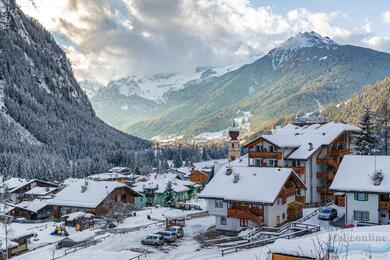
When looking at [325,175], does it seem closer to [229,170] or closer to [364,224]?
[229,170]

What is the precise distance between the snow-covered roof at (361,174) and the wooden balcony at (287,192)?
5.85 meters

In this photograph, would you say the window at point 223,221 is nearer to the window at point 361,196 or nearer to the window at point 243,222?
the window at point 243,222

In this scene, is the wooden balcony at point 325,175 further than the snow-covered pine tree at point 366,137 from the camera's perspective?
No

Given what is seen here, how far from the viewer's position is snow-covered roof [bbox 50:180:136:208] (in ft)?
254

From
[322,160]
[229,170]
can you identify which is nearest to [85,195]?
[229,170]

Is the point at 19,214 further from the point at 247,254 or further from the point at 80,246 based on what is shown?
the point at 247,254

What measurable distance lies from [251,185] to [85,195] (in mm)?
36990

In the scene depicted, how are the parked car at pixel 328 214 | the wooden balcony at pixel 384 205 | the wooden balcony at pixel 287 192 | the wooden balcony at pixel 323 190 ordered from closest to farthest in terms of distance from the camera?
the wooden balcony at pixel 384 205 < the parked car at pixel 328 214 < the wooden balcony at pixel 287 192 < the wooden balcony at pixel 323 190

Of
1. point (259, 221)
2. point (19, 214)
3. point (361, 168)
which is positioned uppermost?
point (361, 168)

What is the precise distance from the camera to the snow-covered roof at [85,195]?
77.3m

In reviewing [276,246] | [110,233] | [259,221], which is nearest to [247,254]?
[276,246]

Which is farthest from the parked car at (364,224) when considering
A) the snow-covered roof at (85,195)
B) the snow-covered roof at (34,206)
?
the snow-covered roof at (34,206)

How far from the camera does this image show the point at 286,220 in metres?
53.5

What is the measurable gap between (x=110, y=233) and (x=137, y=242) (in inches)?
328
